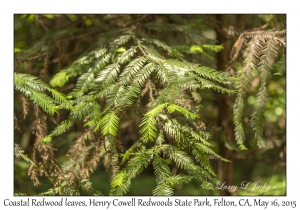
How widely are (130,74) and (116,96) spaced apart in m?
0.20

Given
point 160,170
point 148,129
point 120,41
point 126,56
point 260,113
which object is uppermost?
point 120,41

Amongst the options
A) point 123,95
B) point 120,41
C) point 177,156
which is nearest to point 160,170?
point 177,156

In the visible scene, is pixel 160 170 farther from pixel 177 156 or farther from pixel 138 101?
pixel 138 101

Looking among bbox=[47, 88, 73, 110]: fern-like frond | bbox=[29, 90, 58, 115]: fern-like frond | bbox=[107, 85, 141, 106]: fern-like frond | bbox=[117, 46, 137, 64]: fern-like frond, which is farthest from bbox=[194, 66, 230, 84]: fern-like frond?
bbox=[29, 90, 58, 115]: fern-like frond

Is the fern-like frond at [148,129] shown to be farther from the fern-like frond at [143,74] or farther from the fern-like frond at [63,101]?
the fern-like frond at [63,101]

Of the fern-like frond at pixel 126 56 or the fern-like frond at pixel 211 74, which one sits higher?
the fern-like frond at pixel 126 56

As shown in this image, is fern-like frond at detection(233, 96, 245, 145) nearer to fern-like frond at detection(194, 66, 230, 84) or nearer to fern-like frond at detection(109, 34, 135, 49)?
fern-like frond at detection(194, 66, 230, 84)

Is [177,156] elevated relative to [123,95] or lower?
lower

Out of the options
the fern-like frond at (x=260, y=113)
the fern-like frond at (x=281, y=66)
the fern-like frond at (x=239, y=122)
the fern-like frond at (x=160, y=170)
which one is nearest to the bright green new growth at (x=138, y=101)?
the fern-like frond at (x=160, y=170)

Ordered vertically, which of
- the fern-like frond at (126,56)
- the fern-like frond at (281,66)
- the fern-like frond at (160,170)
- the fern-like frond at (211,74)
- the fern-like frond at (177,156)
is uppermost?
the fern-like frond at (126,56)

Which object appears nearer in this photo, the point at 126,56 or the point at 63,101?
the point at 63,101

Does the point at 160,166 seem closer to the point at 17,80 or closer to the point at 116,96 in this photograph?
the point at 116,96

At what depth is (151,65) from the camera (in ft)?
7.25
